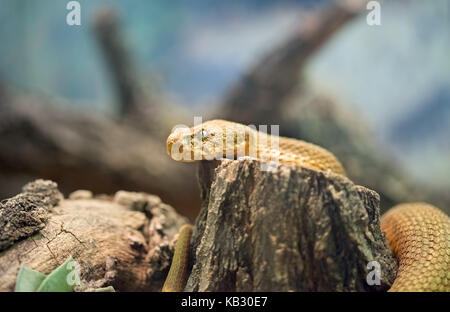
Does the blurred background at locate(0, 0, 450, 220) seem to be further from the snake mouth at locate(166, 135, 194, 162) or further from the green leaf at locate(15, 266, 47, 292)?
the green leaf at locate(15, 266, 47, 292)

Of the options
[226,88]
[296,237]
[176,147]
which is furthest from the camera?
[226,88]

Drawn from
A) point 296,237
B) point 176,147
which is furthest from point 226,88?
point 296,237

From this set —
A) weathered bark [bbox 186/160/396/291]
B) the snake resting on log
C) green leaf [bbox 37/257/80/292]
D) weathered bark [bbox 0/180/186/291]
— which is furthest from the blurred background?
weathered bark [bbox 186/160/396/291]

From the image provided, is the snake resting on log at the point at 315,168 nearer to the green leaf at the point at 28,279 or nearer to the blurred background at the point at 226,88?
the green leaf at the point at 28,279

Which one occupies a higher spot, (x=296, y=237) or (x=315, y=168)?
(x=315, y=168)

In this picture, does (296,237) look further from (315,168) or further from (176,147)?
(176,147)

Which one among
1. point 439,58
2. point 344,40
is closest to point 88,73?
point 344,40
